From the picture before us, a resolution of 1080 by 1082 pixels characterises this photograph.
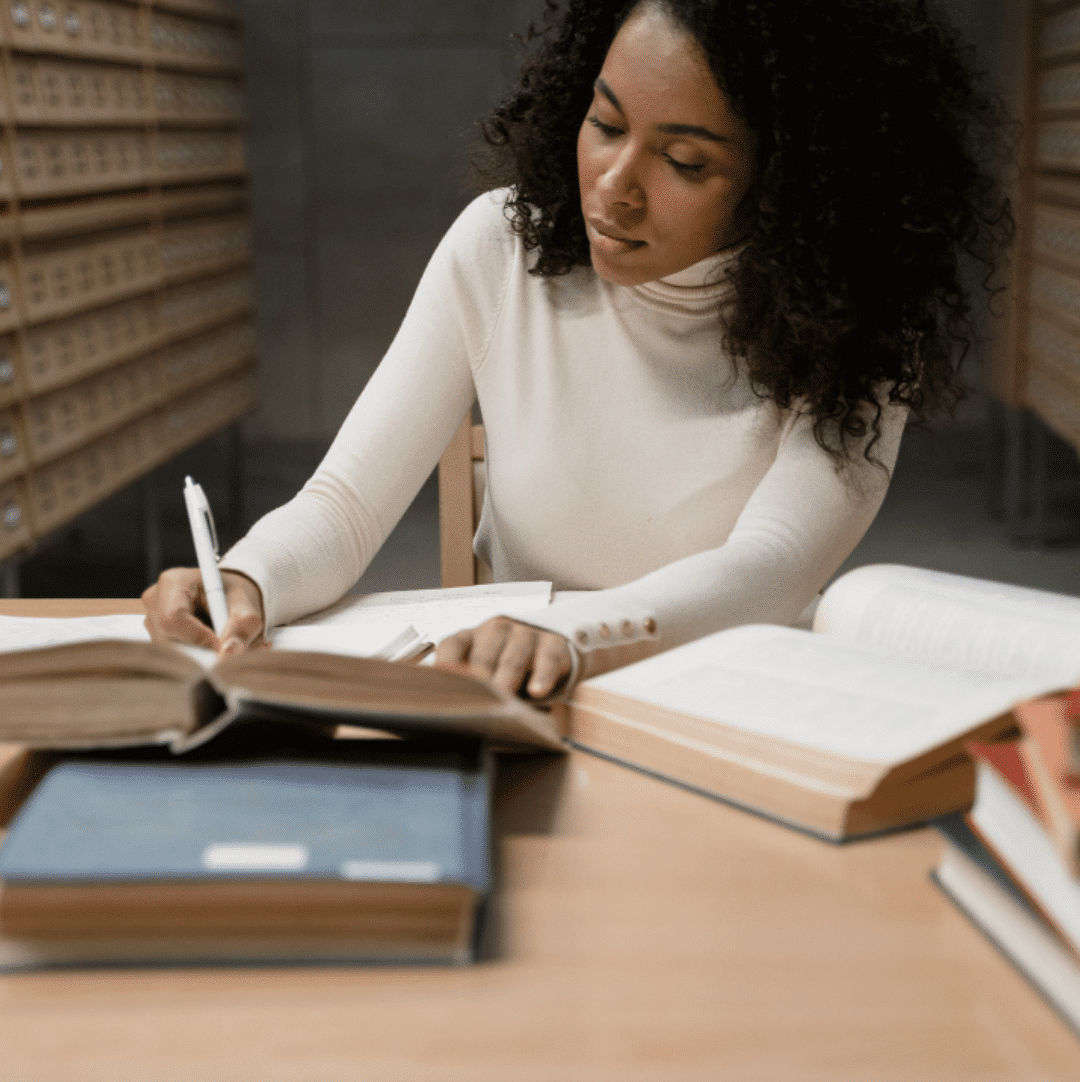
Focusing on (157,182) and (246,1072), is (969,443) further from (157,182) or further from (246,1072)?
(246,1072)

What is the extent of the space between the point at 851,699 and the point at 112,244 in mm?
3175

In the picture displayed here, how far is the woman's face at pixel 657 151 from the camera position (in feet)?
3.56

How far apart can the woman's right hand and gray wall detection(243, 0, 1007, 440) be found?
14.1 feet

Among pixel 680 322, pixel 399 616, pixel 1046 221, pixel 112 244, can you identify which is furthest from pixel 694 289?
pixel 1046 221

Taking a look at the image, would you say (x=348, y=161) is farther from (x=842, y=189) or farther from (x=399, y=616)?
(x=399, y=616)

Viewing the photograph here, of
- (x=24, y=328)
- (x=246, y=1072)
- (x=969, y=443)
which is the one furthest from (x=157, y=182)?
(x=246, y=1072)

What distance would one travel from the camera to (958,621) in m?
0.83

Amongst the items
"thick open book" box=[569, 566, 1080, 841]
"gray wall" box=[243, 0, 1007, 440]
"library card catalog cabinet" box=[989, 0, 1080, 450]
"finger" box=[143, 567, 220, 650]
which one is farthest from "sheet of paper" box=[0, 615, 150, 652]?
"gray wall" box=[243, 0, 1007, 440]

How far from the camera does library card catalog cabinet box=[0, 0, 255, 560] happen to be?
2811 mm

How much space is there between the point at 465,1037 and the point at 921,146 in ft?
3.20

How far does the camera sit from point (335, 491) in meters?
1.21

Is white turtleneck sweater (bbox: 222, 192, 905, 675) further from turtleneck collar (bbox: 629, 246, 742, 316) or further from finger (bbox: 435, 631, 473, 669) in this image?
finger (bbox: 435, 631, 473, 669)

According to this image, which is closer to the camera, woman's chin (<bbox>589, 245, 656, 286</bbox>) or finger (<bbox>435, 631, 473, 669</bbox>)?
finger (<bbox>435, 631, 473, 669</bbox>)

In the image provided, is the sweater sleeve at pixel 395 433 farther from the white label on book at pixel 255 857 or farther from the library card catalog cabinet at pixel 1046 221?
the library card catalog cabinet at pixel 1046 221
